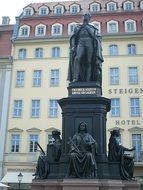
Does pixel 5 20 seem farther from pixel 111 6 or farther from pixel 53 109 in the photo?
pixel 53 109

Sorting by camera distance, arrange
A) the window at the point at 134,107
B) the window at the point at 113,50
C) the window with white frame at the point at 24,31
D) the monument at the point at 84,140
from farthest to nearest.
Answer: the window with white frame at the point at 24,31, the window at the point at 113,50, the window at the point at 134,107, the monument at the point at 84,140

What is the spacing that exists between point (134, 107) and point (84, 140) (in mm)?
21436

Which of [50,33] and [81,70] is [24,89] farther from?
[81,70]

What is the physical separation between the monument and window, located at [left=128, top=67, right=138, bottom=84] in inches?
800

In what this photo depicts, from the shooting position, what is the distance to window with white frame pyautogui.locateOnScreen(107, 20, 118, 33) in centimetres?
3259


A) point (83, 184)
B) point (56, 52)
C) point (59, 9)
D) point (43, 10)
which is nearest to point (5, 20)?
point (43, 10)

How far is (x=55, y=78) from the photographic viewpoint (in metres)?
31.8

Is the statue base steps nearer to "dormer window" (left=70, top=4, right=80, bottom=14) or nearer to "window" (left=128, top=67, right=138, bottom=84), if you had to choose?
"window" (left=128, top=67, right=138, bottom=84)

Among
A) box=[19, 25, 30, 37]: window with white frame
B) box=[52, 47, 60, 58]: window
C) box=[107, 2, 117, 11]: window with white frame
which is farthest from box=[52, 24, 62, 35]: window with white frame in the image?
box=[107, 2, 117, 11]: window with white frame

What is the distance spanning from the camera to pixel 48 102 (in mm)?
31031

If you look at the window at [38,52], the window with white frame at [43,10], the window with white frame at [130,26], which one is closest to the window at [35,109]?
Result: the window at [38,52]

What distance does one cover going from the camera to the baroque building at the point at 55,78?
29.6 m

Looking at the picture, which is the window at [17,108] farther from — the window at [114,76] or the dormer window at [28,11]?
the dormer window at [28,11]

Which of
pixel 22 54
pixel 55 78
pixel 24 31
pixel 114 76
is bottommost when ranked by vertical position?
pixel 55 78
